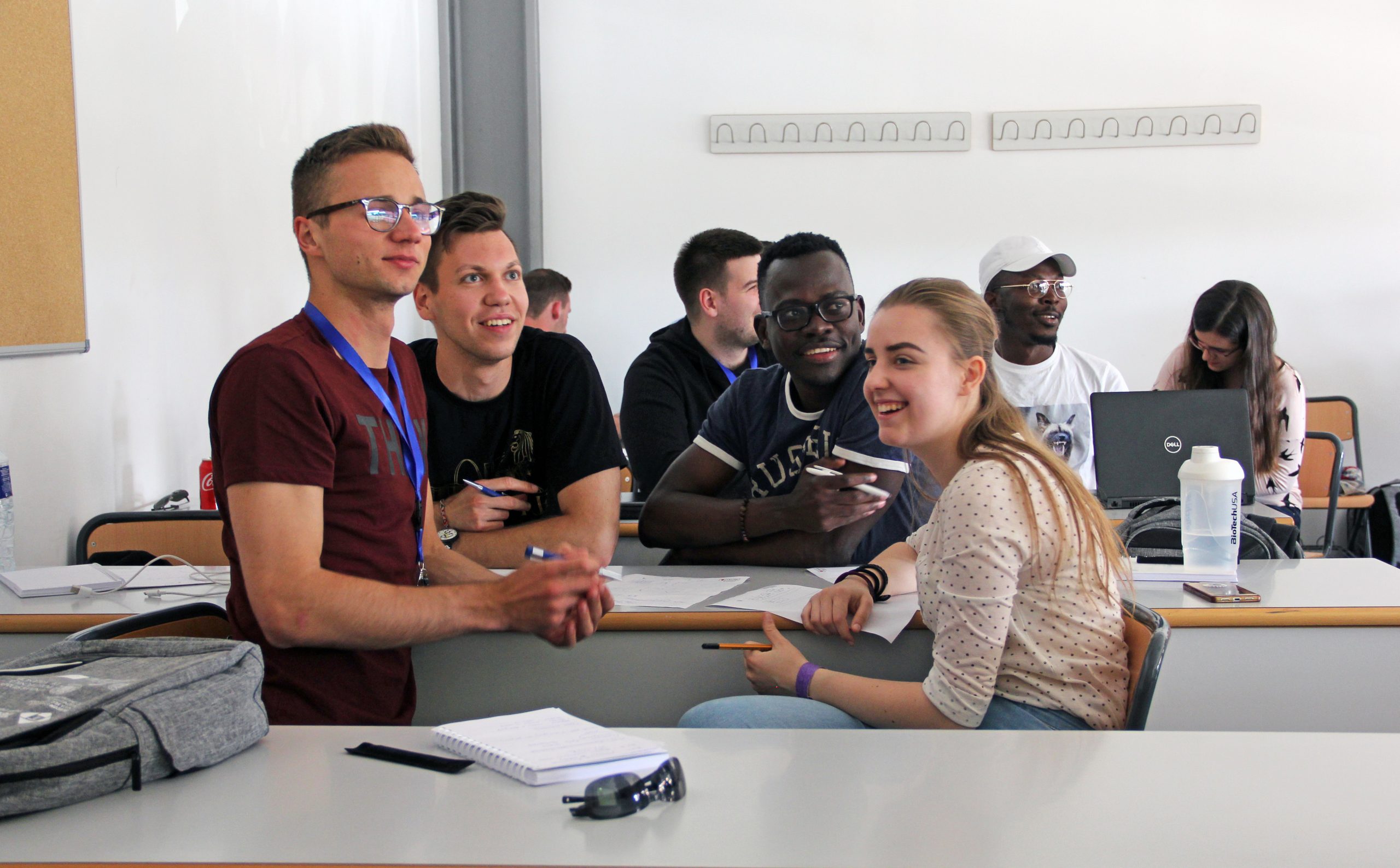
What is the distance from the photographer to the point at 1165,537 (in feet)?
7.70

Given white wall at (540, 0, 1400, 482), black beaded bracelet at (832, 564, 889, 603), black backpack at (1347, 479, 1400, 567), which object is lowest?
black backpack at (1347, 479, 1400, 567)

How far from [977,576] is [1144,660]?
257 mm

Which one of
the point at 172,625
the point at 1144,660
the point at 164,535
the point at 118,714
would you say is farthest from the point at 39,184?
the point at 1144,660

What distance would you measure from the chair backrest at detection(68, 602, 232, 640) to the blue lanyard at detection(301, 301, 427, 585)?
0.32 meters

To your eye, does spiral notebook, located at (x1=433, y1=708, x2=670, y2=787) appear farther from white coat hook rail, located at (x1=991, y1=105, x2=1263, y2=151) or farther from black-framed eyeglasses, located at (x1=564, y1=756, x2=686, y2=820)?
white coat hook rail, located at (x1=991, y1=105, x2=1263, y2=151)

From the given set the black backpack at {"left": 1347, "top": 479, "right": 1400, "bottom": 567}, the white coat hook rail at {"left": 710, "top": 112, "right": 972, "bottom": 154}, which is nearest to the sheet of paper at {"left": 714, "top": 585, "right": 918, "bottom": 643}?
the black backpack at {"left": 1347, "top": 479, "right": 1400, "bottom": 567}

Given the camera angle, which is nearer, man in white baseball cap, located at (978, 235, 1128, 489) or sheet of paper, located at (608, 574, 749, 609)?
sheet of paper, located at (608, 574, 749, 609)

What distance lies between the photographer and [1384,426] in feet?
18.6

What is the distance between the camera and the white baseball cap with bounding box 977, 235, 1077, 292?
128 inches

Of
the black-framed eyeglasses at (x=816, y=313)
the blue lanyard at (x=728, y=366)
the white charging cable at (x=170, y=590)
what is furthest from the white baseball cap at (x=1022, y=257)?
the white charging cable at (x=170, y=590)

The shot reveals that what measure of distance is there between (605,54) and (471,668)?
15.0ft

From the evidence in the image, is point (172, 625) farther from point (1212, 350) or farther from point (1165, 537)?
point (1212, 350)

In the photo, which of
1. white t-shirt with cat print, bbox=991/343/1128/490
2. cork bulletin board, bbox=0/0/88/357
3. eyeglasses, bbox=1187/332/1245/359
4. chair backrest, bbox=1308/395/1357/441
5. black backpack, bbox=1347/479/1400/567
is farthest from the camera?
chair backrest, bbox=1308/395/1357/441

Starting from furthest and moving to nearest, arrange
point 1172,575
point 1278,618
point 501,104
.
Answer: point 501,104
point 1172,575
point 1278,618
